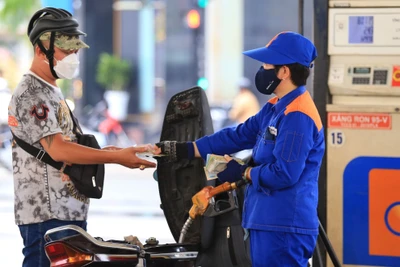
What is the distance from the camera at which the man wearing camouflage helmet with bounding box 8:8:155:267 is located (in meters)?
4.45

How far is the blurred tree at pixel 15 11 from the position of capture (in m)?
21.5

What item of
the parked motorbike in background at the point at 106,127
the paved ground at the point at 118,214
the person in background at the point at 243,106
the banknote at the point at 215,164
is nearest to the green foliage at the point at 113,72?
the parked motorbike in background at the point at 106,127

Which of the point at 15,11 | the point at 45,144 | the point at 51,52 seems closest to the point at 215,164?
the point at 45,144

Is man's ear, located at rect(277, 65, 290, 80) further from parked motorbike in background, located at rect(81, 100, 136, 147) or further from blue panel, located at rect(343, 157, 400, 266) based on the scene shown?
parked motorbike in background, located at rect(81, 100, 136, 147)

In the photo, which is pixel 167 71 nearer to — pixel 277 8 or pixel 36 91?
pixel 277 8

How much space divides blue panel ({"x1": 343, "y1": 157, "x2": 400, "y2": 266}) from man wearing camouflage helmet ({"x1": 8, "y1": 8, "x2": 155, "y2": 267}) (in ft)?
5.25

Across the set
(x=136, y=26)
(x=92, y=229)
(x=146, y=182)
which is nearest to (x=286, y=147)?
(x=92, y=229)

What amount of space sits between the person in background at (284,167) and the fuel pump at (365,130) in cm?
107

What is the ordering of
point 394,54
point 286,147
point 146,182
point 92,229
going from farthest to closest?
point 146,182, point 92,229, point 394,54, point 286,147

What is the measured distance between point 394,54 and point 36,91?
2231 millimetres

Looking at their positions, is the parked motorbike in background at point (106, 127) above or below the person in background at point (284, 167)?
below

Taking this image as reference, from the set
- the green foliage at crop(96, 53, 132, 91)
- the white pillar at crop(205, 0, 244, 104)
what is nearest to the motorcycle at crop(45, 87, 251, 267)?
the white pillar at crop(205, 0, 244, 104)

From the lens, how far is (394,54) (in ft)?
17.1

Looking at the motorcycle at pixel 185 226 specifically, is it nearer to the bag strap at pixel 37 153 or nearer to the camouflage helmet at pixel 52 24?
the bag strap at pixel 37 153
